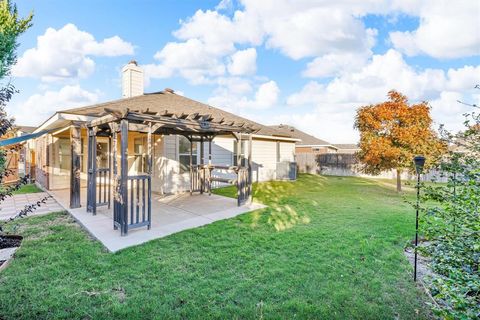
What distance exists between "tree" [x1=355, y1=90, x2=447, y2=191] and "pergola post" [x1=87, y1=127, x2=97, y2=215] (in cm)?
955

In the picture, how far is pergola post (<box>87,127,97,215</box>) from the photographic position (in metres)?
6.27

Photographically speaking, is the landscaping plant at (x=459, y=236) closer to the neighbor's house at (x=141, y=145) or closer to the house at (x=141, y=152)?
the house at (x=141, y=152)

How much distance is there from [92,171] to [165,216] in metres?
2.20

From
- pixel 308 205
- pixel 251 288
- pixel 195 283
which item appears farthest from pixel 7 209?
pixel 308 205

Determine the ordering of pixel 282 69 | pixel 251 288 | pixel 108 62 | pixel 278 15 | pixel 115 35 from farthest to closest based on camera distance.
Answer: pixel 282 69, pixel 108 62, pixel 115 35, pixel 278 15, pixel 251 288

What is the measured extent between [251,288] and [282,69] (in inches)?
608

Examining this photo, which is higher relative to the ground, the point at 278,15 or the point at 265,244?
the point at 278,15

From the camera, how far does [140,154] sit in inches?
396

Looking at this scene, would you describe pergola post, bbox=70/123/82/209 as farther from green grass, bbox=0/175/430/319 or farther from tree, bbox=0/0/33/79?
tree, bbox=0/0/33/79

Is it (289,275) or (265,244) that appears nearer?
(289,275)

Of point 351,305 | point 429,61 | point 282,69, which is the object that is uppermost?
point 282,69

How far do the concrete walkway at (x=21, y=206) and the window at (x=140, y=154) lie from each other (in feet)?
9.85

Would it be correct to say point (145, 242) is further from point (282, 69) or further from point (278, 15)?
point (282, 69)

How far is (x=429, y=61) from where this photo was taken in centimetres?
1209
